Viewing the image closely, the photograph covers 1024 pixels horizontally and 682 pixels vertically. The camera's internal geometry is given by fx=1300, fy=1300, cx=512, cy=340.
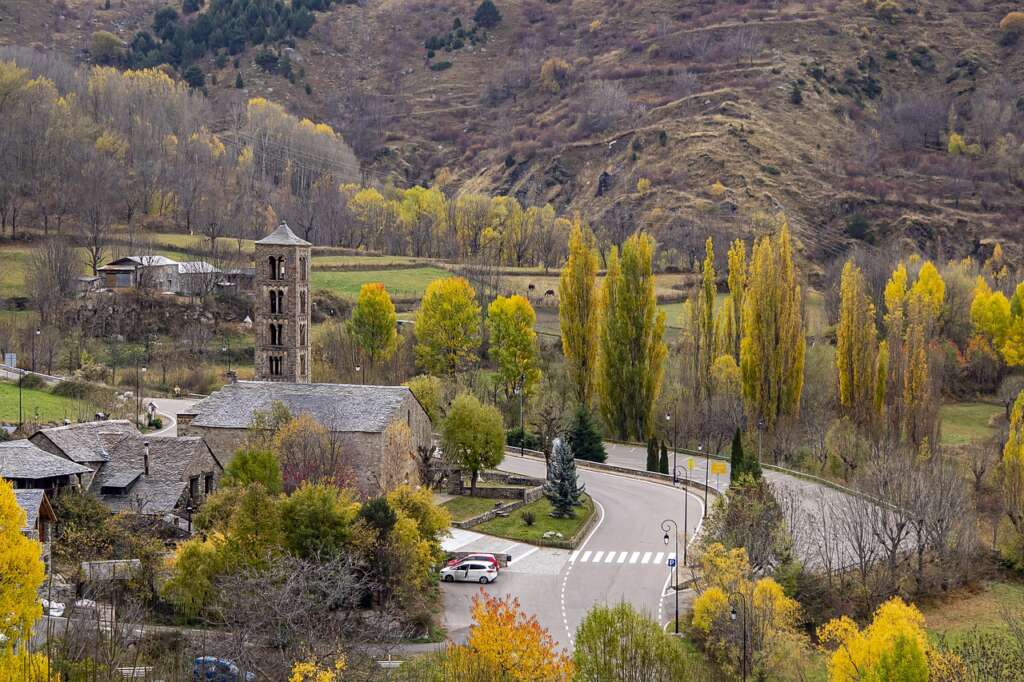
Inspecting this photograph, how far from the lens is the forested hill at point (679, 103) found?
121 meters

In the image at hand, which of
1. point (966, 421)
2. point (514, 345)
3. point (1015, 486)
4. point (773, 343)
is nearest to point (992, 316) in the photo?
point (966, 421)

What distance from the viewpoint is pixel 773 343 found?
2483 inches

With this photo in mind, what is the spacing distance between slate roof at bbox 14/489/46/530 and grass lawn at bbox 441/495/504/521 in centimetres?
1741

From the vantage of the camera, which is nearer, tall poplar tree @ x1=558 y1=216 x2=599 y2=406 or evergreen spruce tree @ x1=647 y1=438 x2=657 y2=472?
evergreen spruce tree @ x1=647 y1=438 x2=657 y2=472

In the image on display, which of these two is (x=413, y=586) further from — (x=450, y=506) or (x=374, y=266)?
(x=374, y=266)

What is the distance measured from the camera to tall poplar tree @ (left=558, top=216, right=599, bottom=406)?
223 feet

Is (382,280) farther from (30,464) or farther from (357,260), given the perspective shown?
(30,464)

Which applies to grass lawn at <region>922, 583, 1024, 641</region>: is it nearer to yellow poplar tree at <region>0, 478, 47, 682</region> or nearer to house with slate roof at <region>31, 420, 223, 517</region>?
house with slate roof at <region>31, 420, 223, 517</region>

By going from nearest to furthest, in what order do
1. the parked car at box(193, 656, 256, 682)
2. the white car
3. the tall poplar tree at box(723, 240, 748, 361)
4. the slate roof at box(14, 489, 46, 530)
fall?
the parked car at box(193, 656, 256, 682), the slate roof at box(14, 489, 46, 530), the white car, the tall poplar tree at box(723, 240, 748, 361)

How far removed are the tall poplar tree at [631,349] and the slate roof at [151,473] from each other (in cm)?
2515

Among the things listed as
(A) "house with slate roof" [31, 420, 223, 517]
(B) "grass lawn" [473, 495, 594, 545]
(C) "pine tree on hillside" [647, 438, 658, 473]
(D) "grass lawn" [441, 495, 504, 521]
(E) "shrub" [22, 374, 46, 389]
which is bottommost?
(B) "grass lawn" [473, 495, 594, 545]

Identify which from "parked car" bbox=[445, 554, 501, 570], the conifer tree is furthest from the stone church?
the conifer tree

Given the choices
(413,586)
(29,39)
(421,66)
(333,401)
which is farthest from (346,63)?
(413,586)

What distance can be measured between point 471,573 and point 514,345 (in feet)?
99.4
